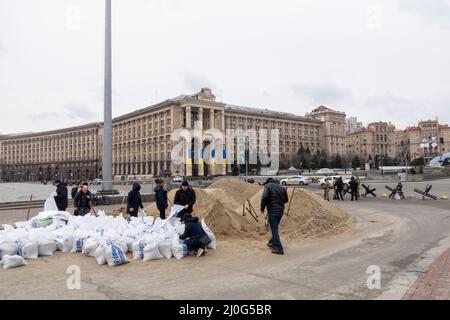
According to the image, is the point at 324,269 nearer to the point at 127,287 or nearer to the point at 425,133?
the point at 127,287

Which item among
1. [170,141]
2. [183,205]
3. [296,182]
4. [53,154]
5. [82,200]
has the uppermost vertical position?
[170,141]

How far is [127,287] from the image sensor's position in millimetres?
5195

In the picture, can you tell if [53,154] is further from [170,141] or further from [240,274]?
[240,274]

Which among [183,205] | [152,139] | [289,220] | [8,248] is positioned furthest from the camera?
[152,139]

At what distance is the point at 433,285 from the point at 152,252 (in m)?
4.77

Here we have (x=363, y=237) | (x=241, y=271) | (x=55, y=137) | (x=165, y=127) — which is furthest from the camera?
(x=55, y=137)

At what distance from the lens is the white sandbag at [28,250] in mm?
6961

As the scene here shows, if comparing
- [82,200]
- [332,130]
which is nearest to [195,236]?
[82,200]

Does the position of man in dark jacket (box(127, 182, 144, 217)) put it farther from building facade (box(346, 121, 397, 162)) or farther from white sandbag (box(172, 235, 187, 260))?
building facade (box(346, 121, 397, 162))

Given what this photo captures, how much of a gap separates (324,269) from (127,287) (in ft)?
10.8

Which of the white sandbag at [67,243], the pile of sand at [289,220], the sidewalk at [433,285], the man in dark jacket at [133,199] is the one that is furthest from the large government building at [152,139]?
the sidewalk at [433,285]

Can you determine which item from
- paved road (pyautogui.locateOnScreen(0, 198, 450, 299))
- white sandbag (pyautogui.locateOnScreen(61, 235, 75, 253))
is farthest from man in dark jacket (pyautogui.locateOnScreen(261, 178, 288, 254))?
white sandbag (pyautogui.locateOnScreen(61, 235, 75, 253))

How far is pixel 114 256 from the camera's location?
21.2 feet

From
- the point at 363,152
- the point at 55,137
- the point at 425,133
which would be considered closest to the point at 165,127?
the point at 55,137
